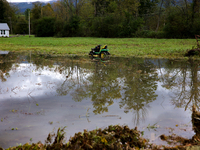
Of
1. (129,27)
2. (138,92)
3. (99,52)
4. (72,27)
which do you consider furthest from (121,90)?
(72,27)

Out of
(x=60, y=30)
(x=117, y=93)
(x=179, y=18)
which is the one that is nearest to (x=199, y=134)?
(x=117, y=93)

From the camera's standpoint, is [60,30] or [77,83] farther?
[60,30]

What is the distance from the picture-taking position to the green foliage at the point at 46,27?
60844 millimetres

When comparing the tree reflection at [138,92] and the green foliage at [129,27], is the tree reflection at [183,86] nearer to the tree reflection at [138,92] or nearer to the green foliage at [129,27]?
the tree reflection at [138,92]

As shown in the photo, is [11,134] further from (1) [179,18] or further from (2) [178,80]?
(1) [179,18]

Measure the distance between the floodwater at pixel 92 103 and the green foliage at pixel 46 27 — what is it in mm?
53932

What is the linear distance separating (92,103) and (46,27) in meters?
59.4

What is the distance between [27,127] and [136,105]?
113 inches

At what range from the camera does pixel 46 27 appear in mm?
61250

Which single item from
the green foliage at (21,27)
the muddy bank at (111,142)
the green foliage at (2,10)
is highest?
the green foliage at (2,10)

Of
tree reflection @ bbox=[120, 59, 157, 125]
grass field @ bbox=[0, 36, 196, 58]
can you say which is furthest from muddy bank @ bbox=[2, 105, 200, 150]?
grass field @ bbox=[0, 36, 196, 58]

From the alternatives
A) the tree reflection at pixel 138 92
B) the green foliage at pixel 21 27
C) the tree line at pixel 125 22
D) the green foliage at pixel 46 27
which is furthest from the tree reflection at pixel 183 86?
the green foliage at pixel 21 27

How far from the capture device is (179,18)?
42.5 m

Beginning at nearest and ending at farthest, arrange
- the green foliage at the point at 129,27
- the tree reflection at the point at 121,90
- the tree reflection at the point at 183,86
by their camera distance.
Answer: the tree reflection at the point at 121,90
the tree reflection at the point at 183,86
the green foliage at the point at 129,27
